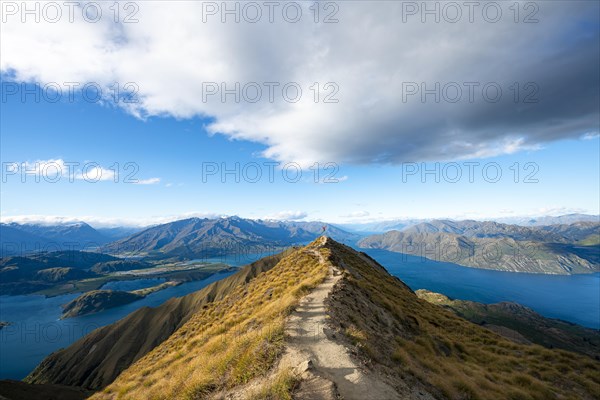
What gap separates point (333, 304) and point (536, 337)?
20093 cm

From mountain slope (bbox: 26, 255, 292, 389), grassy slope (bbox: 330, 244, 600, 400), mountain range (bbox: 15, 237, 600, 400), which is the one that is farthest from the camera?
mountain slope (bbox: 26, 255, 292, 389)

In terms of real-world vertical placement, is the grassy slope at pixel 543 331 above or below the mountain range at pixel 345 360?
below

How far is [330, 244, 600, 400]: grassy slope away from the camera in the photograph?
1404 cm

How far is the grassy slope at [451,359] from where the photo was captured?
14.0 metres

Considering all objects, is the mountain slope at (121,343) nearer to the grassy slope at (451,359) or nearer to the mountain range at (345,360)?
the mountain range at (345,360)

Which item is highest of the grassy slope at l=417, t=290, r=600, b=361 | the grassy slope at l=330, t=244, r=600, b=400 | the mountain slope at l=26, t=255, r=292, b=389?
the grassy slope at l=330, t=244, r=600, b=400

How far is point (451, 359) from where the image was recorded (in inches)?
789

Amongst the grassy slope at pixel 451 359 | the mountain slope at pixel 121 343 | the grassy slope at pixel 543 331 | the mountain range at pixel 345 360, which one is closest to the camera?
the mountain range at pixel 345 360

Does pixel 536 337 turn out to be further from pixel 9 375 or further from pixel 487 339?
pixel 9 375

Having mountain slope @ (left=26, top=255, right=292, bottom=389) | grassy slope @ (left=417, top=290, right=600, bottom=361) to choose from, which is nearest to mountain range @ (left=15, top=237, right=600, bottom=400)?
mountain slope @ (left=26, top=255, right=292, bottom=389)

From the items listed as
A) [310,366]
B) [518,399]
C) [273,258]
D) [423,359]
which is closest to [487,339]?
[518,399]

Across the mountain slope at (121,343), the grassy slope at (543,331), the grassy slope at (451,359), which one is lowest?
the grassy slope at (543,331)

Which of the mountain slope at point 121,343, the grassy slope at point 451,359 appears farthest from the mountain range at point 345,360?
the mountain slope at point 121,343

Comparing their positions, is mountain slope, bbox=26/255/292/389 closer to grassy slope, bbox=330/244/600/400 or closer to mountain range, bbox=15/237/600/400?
mountain range, bbox=15/237/600/400
